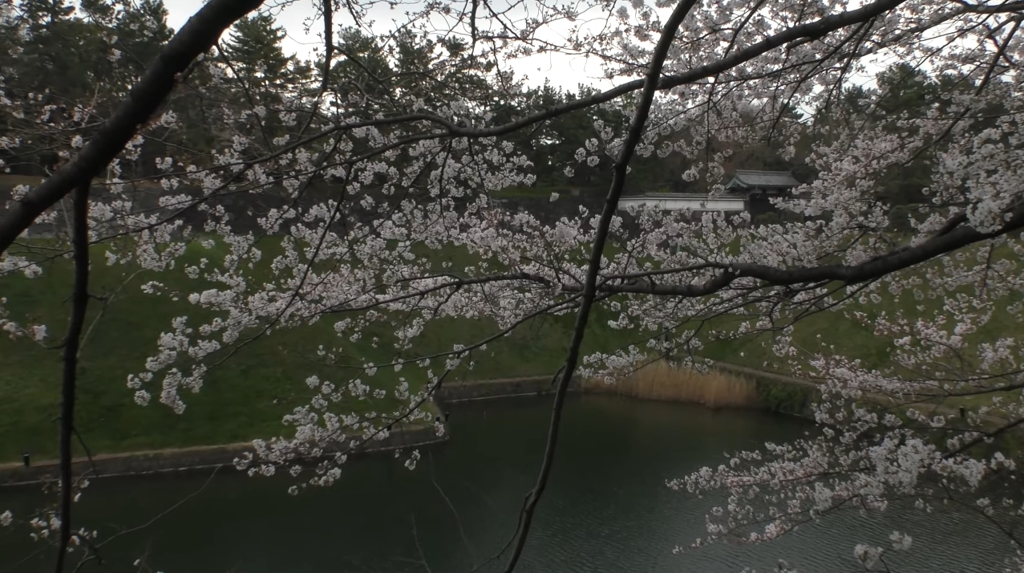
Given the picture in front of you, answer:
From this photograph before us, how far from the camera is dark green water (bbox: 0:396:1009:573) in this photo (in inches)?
266

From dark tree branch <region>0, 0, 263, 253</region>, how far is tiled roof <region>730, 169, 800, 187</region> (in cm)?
1391

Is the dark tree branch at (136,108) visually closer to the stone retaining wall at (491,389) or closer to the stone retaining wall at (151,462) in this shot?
the stone retaining wall at (151,462)

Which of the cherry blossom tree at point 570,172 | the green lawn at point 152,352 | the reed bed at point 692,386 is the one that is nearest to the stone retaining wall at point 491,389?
the green lawn at point 152,352

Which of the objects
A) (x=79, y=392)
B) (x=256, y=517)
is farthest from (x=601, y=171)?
(x=79, y=392)

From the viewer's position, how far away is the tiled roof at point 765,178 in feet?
46.3

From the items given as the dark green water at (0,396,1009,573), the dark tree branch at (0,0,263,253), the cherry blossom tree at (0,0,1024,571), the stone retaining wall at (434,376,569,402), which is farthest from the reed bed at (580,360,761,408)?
the dark tree branch at (0,0,263,253)

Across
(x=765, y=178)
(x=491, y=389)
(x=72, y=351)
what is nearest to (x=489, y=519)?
(x=491, y=389)

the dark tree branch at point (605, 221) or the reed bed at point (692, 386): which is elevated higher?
the dark tree branch at point (605, 221)

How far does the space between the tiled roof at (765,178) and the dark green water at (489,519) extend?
17.9ft

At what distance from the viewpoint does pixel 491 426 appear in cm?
1165

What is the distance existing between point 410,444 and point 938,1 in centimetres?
862

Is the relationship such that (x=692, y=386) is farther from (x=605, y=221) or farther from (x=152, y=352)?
(x=605, y=221)

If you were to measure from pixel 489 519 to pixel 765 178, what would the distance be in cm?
1023

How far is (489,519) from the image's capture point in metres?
8.03
